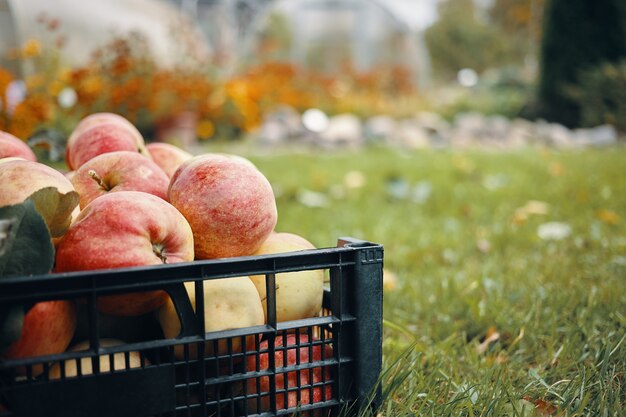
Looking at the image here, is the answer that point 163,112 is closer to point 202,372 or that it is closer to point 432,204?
point 432,204

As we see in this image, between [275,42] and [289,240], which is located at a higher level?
[275,42]

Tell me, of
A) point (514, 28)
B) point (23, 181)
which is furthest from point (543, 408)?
point (514, 28)

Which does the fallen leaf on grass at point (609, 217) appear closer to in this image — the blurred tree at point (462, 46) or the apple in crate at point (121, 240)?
the apple in crate at point (121, 240)

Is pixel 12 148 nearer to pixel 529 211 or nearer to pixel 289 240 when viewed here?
pixel 289 240

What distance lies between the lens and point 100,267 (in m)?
0.99

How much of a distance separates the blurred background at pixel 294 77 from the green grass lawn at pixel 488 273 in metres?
1.32

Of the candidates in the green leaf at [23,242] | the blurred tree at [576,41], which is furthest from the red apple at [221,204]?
the blurred tree at [576,41]

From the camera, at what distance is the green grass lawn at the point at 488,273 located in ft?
4.45

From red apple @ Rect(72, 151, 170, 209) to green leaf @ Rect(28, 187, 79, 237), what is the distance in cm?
18

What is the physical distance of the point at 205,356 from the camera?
108cm

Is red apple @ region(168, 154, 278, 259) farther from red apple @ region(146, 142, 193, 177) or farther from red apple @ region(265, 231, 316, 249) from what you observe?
red apple @ region(146, 142, 193, 177)

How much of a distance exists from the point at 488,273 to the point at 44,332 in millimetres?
1880

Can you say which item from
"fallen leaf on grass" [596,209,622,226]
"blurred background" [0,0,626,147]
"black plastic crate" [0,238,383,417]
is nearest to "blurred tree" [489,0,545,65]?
"blurred background" [0,0,626,147]

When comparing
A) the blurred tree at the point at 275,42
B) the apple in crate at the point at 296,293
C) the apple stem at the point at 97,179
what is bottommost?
the apple in crate at the point at 296,293
